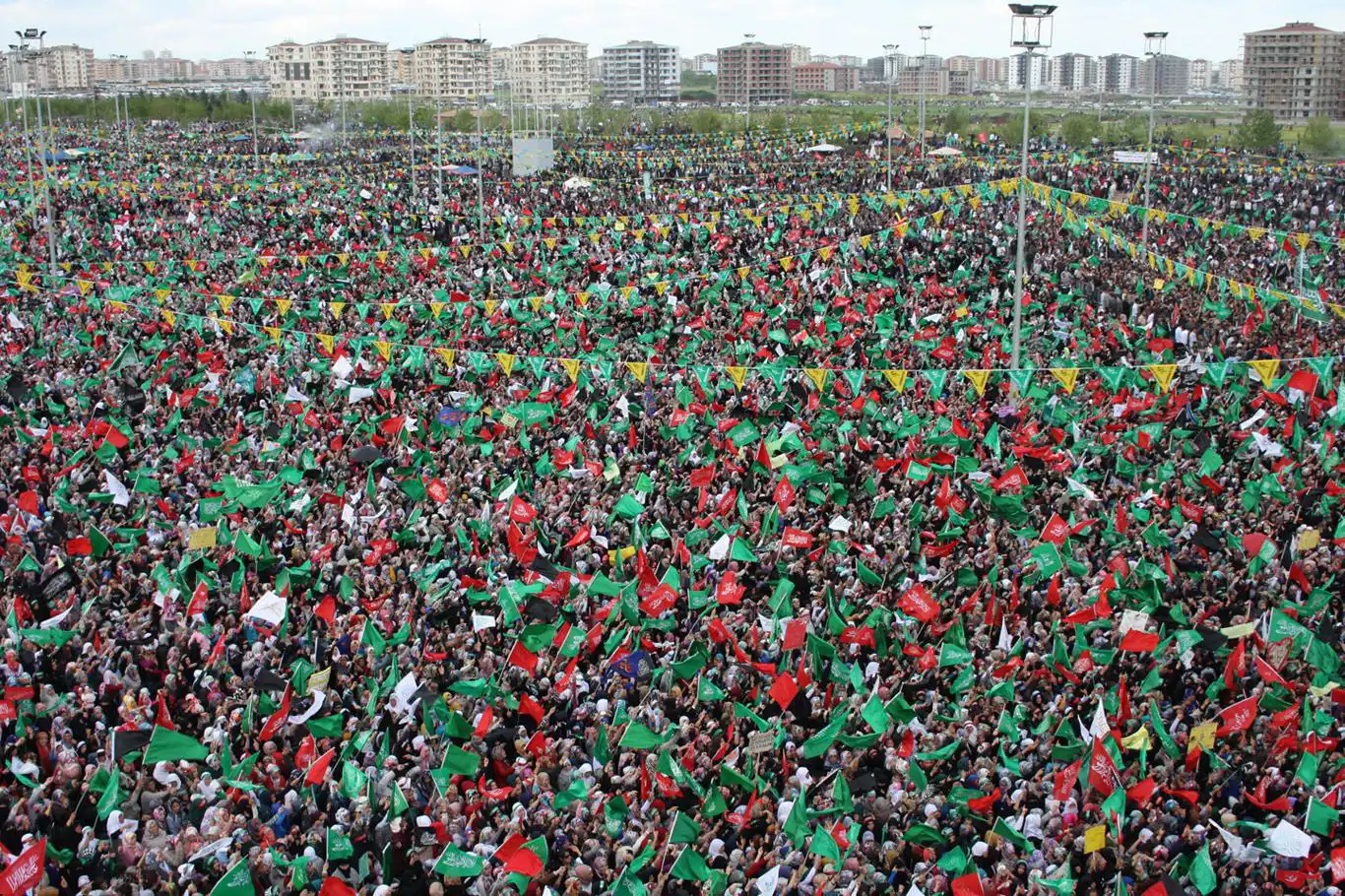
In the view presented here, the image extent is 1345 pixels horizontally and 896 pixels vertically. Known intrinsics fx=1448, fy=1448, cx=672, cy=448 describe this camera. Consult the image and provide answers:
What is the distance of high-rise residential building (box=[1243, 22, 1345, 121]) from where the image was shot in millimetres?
121625

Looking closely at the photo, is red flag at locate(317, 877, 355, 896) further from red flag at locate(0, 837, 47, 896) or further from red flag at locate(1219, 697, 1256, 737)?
red flag at locate(1219, 697, 1256, 737)

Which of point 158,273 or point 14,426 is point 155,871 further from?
point 158,273

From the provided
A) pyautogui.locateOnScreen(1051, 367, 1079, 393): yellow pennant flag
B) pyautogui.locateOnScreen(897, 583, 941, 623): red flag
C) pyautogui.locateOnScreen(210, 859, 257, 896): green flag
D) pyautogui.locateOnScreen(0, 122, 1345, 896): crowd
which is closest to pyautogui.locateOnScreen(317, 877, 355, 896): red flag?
pyautogui.locateOnScreen(0, 122, 1345, 896): crowd

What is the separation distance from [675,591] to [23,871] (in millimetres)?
7401

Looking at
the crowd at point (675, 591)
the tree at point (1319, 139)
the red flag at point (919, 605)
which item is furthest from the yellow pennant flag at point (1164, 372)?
the tree at point (1319, 139)

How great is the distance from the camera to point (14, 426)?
2427 centimetres

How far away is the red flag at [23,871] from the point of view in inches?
429

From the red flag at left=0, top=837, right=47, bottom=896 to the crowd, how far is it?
51 cm

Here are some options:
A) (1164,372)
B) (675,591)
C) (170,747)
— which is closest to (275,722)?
(170,747)

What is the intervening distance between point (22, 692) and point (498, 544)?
6431mm

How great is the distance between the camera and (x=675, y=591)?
1620 cm

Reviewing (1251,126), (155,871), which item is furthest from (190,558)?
(1251,126)

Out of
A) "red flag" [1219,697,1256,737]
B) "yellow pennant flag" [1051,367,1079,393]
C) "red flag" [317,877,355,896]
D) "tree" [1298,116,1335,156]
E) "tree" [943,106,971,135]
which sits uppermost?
"tree" [943,106,971,135]

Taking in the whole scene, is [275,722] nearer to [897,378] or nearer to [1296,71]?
[897,378]
